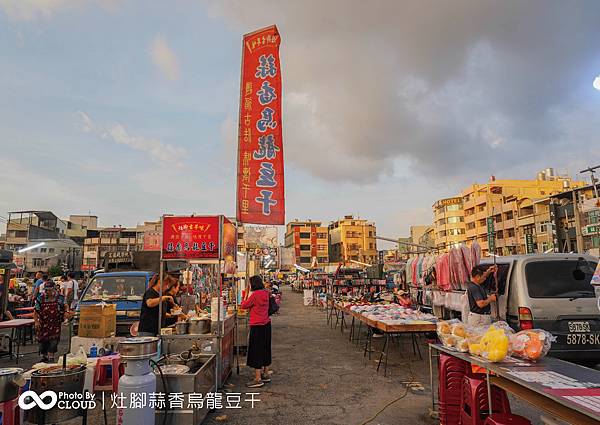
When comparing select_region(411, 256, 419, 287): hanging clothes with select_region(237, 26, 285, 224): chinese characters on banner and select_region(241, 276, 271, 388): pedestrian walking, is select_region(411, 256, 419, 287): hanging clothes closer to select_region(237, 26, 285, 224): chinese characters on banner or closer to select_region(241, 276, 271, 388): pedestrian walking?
select_region(237, 26, 285, 224): chinese characters on banner

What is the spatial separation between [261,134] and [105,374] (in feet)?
18.8

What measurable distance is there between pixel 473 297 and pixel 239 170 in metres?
5.29

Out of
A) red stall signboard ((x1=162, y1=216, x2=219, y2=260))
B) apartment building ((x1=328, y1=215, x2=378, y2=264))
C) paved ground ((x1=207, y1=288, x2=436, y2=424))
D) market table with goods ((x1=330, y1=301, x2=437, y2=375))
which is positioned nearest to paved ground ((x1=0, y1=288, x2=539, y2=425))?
paved ground ((x1=207, y1=288, x2=436, y2=424))

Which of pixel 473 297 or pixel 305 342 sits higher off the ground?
pixel 473 297

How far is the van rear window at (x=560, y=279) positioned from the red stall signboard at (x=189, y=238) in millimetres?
4858

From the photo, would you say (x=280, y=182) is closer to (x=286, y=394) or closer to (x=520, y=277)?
(x=286, y=394)

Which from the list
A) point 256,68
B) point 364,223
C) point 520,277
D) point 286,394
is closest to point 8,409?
point 286,394

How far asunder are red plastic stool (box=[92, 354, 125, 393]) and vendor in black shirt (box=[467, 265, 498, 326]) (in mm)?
5120

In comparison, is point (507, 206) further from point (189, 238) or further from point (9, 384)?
point (9, 384)

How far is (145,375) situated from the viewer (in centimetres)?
390

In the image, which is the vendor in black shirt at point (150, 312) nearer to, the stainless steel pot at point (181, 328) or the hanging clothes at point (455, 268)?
the stainless steel pot at point (181, 328)

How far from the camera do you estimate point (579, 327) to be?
524 centimetres

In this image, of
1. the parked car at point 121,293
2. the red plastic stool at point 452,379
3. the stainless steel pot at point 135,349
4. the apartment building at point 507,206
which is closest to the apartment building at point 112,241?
the apartment building at point 507,206

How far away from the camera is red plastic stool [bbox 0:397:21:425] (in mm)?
3225
